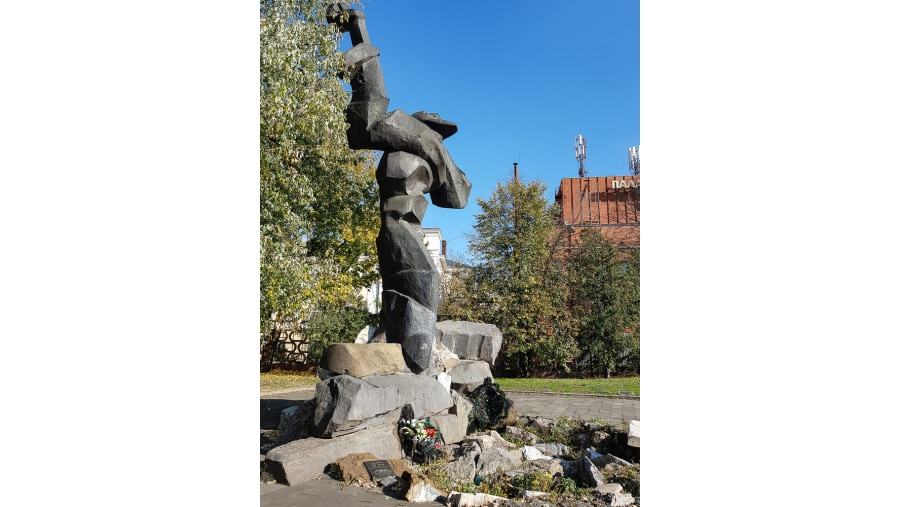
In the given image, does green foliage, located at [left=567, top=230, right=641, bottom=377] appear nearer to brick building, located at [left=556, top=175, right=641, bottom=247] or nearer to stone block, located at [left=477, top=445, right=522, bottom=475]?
brick building, located at [left=556, top=175, right=641, bottom=247]

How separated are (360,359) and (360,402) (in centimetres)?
81

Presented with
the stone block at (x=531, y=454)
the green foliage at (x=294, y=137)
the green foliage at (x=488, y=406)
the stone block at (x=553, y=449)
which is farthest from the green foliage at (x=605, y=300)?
the stone block at (x=531, y=454)

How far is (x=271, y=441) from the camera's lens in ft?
19.0

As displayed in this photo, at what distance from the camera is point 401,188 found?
21.9 feet

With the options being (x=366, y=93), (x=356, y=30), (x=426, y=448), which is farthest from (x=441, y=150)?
(x=426, y=448)

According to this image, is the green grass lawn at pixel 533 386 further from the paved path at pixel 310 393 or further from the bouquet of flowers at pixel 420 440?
the bouquet of flowers at pixel 420 440

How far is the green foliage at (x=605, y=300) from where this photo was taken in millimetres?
16359

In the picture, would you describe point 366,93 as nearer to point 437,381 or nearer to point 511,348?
point 437,381

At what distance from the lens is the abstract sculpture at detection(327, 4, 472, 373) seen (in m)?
6.30

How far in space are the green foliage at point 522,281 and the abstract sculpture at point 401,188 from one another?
32.0 feet

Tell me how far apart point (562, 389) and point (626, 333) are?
16.6ft

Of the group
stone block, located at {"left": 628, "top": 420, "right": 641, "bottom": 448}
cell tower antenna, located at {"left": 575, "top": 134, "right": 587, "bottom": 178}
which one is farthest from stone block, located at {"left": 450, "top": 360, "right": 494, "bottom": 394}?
cell tower antenna, located at {"left": 575, "top": 134, "right": 587, "bottom": 178}

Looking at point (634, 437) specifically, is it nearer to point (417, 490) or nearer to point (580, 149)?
point (417, 490)

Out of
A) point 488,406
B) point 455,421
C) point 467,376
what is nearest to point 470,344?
point 467,376
